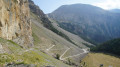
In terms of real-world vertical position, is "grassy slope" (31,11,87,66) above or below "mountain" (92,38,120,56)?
above

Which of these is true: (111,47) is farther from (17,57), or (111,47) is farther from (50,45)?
(17,57)

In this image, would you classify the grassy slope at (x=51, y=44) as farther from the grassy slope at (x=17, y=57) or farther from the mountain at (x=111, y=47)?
the grassy slope at (x=17, y=57)

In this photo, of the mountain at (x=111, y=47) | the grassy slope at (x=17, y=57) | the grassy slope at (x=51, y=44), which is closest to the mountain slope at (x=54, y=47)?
the grassy slope at (x=51, y=44)

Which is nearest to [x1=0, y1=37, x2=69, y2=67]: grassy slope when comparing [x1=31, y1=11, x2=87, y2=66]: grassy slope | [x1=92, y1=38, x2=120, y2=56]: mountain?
[x1=31, y1=11, x2=87, y2=66]: grassy slope

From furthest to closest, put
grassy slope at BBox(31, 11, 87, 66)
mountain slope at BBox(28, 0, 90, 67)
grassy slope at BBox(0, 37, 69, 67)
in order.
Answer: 1. grassy slope at BBox(31, 11, 87, 66)
2. mountain slope at BBox(28, 0, 90, 67)
3. grassy slope at BBox(0, 37, 69, 67)

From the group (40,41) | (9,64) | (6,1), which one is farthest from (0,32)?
(40,41)

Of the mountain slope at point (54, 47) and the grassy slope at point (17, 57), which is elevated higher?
the grassy slope at point (17, 57)

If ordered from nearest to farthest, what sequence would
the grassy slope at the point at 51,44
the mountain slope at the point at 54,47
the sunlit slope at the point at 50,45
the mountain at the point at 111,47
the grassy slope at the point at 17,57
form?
the grassy slope at the point at 17,57 → the mountain slope at the point at 54,47 → the sunlit slope at the point at 50,45 → the grassy slope at the point at 51,44 → the mountain at the point at 111,47

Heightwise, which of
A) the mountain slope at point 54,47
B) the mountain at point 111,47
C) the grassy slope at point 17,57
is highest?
the grassy slope at point 17,57

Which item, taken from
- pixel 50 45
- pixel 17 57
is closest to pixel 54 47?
pixel 50 45

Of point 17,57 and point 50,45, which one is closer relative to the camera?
point 17,57

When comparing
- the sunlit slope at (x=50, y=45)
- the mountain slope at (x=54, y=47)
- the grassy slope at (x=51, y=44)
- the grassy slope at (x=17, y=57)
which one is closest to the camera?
the grassy slope at (x=17, y=57)

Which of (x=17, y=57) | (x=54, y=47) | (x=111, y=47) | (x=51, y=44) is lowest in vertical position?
(x=111, y=47)

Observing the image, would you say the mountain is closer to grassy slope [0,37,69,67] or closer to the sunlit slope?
the sunlit slope
